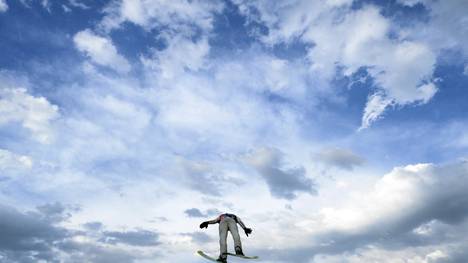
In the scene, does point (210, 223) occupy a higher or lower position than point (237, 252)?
higher

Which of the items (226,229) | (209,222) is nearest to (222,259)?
(226,229)

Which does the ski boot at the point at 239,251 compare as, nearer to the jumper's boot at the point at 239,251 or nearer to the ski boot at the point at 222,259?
the jumper's boot at the point at 239,251

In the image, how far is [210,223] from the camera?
2836 centimetres

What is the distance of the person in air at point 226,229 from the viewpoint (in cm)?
2656

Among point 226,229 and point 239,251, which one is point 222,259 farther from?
point 226,229

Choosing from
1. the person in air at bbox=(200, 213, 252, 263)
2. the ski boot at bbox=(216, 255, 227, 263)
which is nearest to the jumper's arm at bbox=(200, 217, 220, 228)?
the person in air at bbox=(200, 213, 252, 263)

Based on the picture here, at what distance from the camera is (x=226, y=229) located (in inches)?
1091

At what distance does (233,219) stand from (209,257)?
2.95 meters

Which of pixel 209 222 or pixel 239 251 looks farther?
pixel 209 222

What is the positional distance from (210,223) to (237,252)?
9.46ft

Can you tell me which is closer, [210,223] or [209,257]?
[209,257]

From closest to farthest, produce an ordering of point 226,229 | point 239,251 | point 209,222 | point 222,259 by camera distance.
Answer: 1. point 222,259
2. point 239,251
3. point 226,229
4. point 209,222

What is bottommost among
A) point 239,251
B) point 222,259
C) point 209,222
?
point 222,259

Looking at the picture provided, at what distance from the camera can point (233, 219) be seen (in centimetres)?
2808
